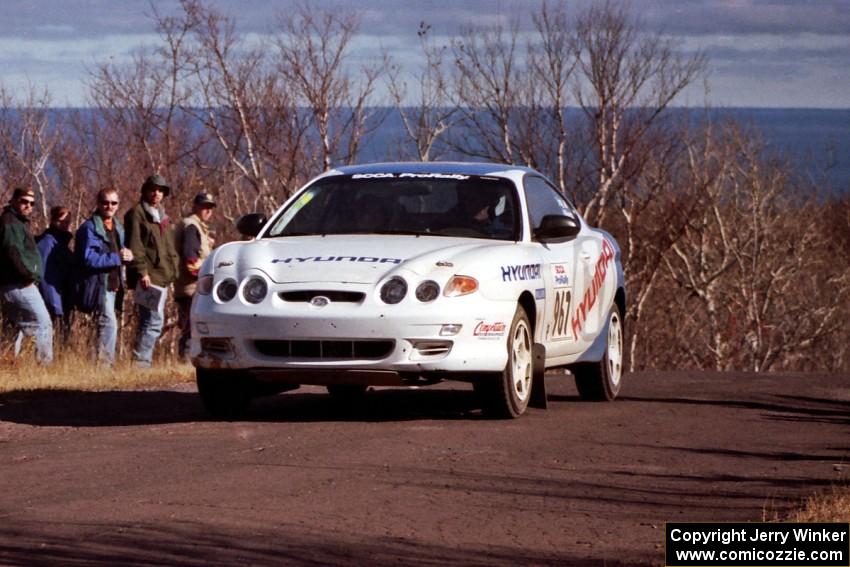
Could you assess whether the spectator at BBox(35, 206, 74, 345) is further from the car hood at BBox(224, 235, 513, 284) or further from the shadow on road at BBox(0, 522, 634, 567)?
the shadow on road at BBox(0, 522, 634, 567)

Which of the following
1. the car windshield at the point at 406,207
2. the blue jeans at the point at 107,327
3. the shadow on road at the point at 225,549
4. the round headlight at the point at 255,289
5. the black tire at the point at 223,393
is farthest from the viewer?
the blue jeans at the point at 107,327


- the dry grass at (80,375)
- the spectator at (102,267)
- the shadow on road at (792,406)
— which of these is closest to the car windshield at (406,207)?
the shadow on road at (792,406)

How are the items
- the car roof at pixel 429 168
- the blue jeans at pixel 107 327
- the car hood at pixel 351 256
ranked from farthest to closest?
the blue jeans at pixel 107 327 < the car roof at pixel 429 168 < the car hood at pixel 351 256

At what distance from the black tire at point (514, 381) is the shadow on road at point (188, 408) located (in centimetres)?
31

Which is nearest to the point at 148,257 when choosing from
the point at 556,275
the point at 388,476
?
the point at 556,275

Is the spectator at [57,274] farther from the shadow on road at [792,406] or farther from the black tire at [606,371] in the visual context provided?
the shadow on road at [792,406]

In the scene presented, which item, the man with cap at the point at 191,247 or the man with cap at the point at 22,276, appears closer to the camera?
the man with cap at the point at 22,276

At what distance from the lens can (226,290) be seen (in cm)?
1090

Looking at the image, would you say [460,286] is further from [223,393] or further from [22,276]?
[22,276]

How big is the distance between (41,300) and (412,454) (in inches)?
273

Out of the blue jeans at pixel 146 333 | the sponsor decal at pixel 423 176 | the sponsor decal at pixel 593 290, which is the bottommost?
the blue jeans at pixel 146 333

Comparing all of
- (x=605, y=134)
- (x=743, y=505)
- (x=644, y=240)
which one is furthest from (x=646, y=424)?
(x=644, y=240)

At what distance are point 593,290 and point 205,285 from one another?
3.22 metres

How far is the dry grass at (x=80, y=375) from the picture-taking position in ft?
44.7
